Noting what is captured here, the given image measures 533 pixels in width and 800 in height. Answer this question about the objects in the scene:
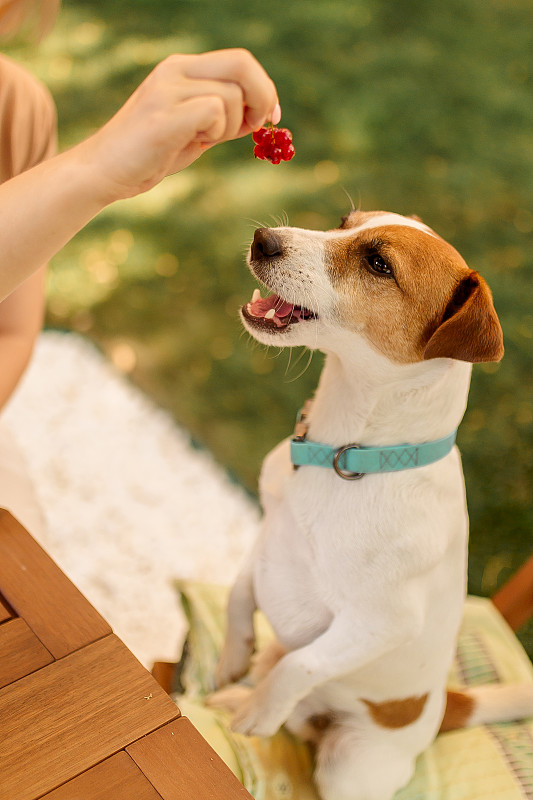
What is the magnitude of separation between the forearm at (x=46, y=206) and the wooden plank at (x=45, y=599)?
37 cm

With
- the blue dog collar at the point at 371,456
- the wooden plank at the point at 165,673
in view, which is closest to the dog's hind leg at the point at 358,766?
the wooden plank at the point at 165,673

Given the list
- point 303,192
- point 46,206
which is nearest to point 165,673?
point 46,206

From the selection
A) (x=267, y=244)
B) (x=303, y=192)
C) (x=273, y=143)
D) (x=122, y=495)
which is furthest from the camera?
(x=303, y=192)

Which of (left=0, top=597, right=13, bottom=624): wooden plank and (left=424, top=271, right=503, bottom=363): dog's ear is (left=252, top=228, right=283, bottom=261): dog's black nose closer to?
(left=424, top=271, right=503, bottom=363): dog's ear

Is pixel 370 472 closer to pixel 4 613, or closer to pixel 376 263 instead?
pixel 376 263

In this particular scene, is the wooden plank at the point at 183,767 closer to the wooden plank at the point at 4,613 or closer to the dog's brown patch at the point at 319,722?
the wooden plank at the point at 4,613

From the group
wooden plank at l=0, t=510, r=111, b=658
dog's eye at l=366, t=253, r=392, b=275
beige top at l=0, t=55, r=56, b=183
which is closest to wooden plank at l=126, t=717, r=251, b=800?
wooden plank at l=0, t=510, r=111, b=658

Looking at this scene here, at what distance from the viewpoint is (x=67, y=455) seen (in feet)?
7.35

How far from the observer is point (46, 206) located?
0.82 m

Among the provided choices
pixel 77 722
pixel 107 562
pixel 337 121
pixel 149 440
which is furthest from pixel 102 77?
pixel 77 722

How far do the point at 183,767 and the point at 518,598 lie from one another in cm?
96

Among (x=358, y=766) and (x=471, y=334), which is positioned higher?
(x=471, y=334)

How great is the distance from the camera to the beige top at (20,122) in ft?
4.26

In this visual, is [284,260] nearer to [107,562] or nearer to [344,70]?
[107,562]
